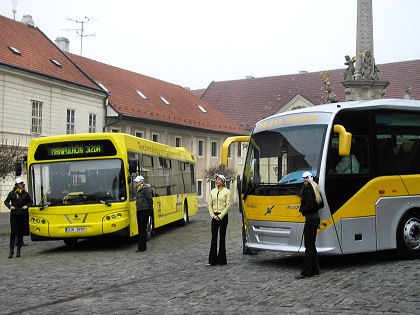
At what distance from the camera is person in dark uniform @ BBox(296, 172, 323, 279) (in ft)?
32.9

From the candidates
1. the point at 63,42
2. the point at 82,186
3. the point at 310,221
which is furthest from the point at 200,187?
the point at 310,221

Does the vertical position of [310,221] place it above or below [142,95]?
below

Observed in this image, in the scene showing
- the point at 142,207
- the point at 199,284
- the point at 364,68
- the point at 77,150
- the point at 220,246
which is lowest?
the point at 199,284

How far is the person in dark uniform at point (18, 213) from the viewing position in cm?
1438

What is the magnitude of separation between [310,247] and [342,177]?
4.99ft

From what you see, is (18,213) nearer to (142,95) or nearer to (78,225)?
(78,225)

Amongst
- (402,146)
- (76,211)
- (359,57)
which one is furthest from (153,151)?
(359,57)

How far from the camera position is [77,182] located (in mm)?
15047

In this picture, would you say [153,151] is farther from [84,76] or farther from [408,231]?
[84,76]

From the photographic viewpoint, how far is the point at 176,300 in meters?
8.34

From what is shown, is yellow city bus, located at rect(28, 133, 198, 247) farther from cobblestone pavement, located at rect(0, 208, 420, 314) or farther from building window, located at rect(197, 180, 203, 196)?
building window, located at rect(197, 180, 203, 196)

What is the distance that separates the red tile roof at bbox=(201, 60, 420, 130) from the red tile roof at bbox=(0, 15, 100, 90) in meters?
24.2

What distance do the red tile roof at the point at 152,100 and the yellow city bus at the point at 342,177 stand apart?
30939 mm

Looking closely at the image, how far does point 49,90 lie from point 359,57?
18227mm
